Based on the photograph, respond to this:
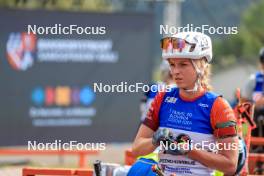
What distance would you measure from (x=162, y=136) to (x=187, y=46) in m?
0.65

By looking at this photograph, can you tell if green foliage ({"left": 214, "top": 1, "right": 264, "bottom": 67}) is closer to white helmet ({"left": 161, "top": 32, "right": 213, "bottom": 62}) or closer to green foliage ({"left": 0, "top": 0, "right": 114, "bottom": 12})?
green foliage ({"left": 0, "top": 0, "right": 114, "bottom": 12})

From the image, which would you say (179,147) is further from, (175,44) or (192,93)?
(175,44)

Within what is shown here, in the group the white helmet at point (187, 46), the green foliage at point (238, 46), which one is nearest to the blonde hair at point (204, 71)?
the white helmet at point (187, 46)

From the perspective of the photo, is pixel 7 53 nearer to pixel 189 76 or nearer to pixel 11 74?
pixel 11 74

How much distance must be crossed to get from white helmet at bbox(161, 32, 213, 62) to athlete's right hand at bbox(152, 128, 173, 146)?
0.52m

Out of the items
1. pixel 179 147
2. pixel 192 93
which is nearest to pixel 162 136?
pixel 179 147

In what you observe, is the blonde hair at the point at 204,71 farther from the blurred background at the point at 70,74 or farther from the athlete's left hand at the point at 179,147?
the blurred background at the point at 70,74

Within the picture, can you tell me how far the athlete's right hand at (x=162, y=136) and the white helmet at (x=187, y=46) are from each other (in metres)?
0.52

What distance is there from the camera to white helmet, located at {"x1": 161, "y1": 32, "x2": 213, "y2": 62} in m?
5.95

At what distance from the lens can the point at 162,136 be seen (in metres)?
5.70

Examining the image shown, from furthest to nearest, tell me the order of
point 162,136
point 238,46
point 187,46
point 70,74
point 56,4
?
1. point 238,46
2. point 56,4
3. point 70,74
4. point 187,46
5. point 162,136

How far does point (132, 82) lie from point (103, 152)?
1.85 metres

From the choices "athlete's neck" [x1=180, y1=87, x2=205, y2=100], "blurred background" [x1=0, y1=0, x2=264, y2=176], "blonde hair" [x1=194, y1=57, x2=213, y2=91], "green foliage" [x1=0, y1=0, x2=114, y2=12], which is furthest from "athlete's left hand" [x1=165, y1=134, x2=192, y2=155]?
"green foliage" [x1=0, y1=0, x2=114, y2=12]

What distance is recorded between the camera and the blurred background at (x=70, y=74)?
16.9m
